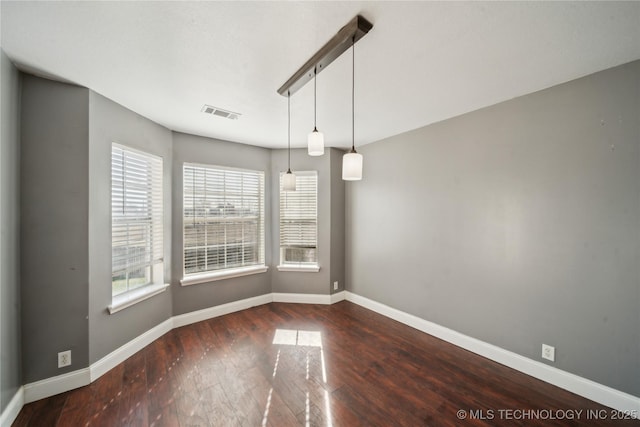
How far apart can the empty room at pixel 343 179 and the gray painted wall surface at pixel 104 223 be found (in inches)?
0.8

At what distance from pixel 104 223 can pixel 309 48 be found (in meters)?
2.42

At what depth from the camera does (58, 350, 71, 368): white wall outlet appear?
6.57ft

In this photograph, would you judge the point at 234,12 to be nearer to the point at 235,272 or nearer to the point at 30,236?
the point at 30,236

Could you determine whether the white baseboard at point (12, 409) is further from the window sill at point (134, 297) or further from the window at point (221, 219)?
the window at point (221, 219)

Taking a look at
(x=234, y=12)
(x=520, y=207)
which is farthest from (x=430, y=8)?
(x=520, y=207)

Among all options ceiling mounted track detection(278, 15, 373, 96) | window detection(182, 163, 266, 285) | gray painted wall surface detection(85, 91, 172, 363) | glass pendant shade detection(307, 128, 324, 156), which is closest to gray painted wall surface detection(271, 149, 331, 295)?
window detection(182, 163, 266, 285)

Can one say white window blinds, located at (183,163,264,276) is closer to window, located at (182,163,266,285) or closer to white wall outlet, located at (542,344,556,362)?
window, located at (182,163,266,285)

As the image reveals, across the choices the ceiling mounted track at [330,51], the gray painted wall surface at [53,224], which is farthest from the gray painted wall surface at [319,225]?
the gray painted wall surface at [53,224]

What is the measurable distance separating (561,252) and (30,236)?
442cm

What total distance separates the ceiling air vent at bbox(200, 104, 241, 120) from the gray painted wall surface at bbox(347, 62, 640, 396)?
222 centimetres

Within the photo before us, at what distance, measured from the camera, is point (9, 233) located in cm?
176

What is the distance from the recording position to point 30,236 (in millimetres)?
1902

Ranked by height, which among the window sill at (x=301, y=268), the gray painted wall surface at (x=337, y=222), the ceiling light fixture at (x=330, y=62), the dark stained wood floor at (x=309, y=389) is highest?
the ceiling light fixture at (x=330, y=62)

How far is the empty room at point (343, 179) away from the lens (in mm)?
1485
